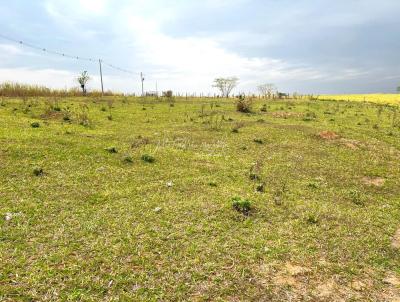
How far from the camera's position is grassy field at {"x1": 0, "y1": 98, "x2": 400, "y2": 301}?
6.55 m

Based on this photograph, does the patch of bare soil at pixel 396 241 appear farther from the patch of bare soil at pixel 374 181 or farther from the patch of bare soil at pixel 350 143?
the patch of bare soil at pixel 350 143

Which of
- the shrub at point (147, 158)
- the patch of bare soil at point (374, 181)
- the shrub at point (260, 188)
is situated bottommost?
the patch of bare soil at point (374, 181)

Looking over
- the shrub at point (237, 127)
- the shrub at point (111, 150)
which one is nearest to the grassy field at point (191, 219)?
the shrub at point (111, 150)

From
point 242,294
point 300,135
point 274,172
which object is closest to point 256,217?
point 242,294

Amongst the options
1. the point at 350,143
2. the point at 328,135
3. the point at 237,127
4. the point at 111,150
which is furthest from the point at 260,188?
the point at 237,127

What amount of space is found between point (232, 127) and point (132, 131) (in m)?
6.07

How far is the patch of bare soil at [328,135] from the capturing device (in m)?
19.8

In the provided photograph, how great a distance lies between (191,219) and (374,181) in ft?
26.6

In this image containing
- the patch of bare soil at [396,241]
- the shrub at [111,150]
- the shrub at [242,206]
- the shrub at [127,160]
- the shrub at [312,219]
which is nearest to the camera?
the patch of bare soil at [396,241]

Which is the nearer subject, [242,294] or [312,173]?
[242,294]

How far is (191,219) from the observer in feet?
29.7

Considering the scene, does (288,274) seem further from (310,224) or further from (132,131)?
(132,131)

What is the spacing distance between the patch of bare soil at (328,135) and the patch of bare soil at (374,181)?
19.8 ft

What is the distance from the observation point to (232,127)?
21.8 meters
